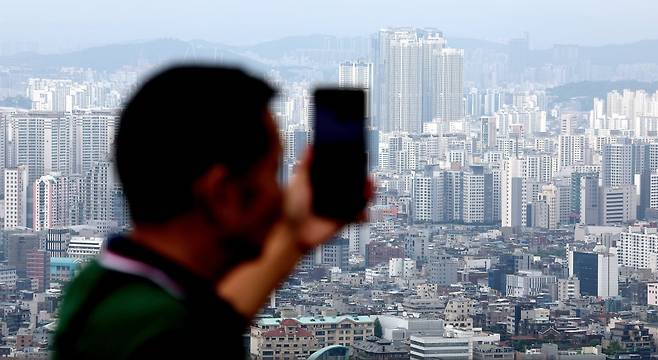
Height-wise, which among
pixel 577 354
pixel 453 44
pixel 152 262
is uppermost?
pixel 453 44

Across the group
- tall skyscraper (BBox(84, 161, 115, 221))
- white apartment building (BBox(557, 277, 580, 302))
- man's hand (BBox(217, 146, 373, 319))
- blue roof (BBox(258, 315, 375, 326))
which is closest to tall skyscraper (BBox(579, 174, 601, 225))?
white apartment building (BBox(557, 277, 580, 302))

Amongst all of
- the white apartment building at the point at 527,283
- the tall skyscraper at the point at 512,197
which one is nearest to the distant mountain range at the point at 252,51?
the tall skyscraper at the point at 512,197

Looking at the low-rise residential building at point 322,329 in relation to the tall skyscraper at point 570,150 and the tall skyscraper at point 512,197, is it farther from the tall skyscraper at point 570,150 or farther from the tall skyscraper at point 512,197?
the tall skyscraper at point 570,150

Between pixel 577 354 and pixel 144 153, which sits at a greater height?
pixel 144 153

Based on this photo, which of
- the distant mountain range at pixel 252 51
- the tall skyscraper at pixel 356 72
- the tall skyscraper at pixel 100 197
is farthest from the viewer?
the tall skyscraper at pixel 356 72

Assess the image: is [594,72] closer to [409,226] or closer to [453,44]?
[453,44]

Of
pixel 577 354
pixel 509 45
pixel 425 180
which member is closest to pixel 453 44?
pixel 509 45

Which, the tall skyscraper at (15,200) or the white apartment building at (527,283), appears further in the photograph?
the tall skyscraper at (15,200)
